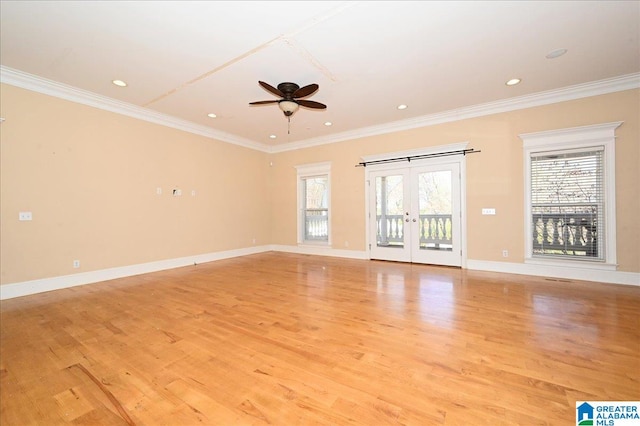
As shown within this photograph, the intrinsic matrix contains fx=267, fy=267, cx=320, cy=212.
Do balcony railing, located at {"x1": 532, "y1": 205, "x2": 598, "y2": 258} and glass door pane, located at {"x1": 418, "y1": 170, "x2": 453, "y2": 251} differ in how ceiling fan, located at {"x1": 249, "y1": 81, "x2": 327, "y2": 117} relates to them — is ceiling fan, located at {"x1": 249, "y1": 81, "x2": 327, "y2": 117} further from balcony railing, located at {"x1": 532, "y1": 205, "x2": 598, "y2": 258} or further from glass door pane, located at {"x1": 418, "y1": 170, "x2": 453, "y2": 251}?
balcony railing, located at {"x1": 532, "y1": 205, "x2": 598, "y2": 258}

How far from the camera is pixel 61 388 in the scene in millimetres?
1808

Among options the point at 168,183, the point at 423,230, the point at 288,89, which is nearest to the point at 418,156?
the point at 423,230

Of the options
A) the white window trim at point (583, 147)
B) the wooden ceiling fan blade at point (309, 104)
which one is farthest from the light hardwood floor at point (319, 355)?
the wooden ceiling fan blade at point (309, 104)

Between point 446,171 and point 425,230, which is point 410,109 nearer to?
point 446,171

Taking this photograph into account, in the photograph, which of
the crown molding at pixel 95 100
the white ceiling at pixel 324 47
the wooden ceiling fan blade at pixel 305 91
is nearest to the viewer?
the white ceiling at pixel 324 47

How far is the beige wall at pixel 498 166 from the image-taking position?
4.08 m

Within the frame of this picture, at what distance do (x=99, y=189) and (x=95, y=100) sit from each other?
5.04 feet

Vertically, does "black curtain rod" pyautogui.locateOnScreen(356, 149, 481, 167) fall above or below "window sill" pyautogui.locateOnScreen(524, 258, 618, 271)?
above

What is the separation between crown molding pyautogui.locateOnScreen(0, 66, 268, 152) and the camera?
385 centimetres

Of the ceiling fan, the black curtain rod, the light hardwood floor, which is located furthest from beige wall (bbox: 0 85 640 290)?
the ceiling fan

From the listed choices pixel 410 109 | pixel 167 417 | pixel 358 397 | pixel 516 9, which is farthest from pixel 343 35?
pixel 167 417

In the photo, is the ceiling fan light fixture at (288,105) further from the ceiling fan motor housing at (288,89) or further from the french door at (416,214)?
the french door at (416,214)

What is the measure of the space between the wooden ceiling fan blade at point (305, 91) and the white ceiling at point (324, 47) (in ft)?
0.99

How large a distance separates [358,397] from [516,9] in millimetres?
3772
